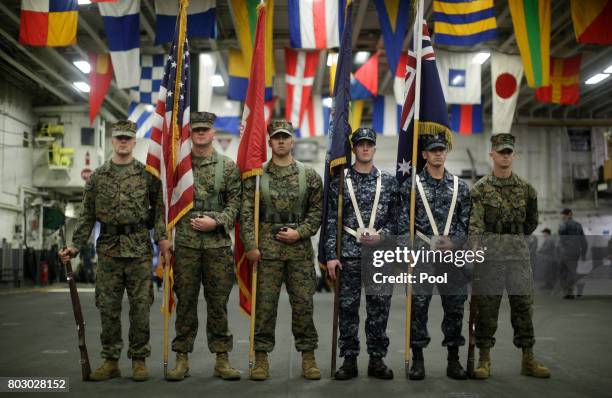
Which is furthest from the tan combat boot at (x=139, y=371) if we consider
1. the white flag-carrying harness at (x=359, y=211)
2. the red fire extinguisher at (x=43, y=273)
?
the red fire extinguisher at (x=43, y=273)

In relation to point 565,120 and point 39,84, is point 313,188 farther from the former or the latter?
point 565,120

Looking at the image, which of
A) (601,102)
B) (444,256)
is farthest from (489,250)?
(601,102)

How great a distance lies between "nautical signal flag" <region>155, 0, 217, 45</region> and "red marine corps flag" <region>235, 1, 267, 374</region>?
6303 millimetres

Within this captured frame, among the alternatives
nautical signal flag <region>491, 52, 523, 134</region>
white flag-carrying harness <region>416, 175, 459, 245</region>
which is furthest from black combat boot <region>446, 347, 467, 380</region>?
nautical signal flag <region>491, 52, 523, 134</region>

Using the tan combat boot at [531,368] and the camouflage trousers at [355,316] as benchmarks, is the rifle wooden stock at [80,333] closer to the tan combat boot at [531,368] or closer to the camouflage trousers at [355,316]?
the camouflage trousers at [355,316]

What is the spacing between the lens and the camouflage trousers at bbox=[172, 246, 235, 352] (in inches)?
186

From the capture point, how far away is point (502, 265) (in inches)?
193

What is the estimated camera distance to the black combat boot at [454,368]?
15.3ft

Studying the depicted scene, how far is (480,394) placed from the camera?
4.12m

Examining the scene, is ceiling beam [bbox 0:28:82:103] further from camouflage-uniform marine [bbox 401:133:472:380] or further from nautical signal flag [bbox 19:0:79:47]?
camouflage-uniform marine [bbox 401:133:472:380]

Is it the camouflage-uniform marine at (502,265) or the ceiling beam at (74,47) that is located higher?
the ceiling beam at (74,47)

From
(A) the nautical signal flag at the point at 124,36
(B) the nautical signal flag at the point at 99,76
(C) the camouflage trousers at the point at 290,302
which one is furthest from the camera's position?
(B) the nautical signal flag at the point at 99,76

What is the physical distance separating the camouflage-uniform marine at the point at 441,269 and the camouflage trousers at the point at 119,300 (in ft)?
6.97

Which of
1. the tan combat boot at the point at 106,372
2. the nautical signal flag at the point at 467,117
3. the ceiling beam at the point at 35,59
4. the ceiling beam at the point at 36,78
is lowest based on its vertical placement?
the tan combat boot at the point at 106,372
